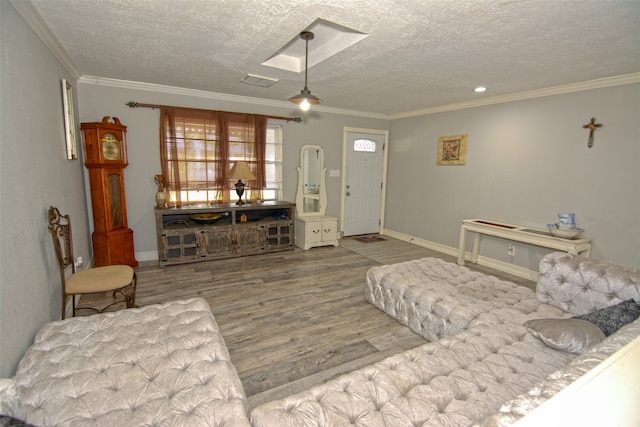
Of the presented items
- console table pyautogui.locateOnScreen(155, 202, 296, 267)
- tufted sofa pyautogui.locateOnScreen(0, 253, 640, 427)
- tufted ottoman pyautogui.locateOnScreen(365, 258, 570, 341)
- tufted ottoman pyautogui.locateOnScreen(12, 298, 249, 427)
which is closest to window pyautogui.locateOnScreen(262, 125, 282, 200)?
console table pyautogui.locateOnScreen(155, 202, 296, 267)

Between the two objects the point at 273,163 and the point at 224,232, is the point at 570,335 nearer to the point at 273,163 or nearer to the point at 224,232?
the point at 224,232

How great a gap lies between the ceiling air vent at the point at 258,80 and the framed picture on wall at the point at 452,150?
3061 millimetres

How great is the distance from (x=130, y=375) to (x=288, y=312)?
1.68 meters

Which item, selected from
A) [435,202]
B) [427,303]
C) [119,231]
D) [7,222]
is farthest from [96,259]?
[435,202]

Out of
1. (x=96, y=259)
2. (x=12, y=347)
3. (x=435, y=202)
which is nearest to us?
(x=12, y=347)

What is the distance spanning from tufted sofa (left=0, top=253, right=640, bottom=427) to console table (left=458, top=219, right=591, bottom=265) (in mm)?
1353

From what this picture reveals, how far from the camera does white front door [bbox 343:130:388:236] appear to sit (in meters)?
6.08

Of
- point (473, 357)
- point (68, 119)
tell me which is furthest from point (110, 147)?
point (473, 357)

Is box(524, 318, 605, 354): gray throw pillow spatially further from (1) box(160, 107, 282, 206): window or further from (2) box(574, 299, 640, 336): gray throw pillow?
(1) box(160, 107, 282, 206): window

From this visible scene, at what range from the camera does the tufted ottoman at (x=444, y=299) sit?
2.26m

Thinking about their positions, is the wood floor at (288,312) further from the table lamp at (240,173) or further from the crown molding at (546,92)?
the crown molding at (546,92)

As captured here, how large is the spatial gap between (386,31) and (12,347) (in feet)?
10.5

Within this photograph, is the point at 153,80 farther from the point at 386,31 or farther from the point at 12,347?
the point at 12,347

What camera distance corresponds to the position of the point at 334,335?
2.63 m
